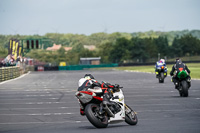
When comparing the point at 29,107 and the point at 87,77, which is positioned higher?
the point at 87,77

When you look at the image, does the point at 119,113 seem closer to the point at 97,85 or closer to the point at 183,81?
the point at 97,85

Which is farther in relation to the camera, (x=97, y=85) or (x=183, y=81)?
(x=183, y=81)

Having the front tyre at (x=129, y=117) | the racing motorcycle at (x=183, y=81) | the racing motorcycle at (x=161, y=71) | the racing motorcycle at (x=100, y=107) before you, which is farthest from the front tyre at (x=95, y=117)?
the racing motorcycle at (x=161, y=71)

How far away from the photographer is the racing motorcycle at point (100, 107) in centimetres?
1091

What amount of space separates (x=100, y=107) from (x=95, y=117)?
27cm

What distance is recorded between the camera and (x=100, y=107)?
11.0 meters

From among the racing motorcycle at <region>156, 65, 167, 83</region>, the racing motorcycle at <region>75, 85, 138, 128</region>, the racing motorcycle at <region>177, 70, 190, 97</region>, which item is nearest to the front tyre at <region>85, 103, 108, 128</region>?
the racing motorcycle at <region>75, 85, 138, 128</region>

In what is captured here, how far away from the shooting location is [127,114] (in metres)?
11.7

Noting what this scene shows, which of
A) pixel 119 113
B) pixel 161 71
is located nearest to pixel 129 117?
pixel 119 113

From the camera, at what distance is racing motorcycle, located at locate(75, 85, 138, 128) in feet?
35.8

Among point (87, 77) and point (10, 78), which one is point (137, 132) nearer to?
point (87, 77)

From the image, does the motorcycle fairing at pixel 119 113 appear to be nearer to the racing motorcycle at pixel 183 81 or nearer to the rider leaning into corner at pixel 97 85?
the rider leaning into corner at pixel 97 85

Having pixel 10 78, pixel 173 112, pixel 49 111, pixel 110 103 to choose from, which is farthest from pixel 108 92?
pixel 10 78

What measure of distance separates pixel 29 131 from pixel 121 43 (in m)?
178
